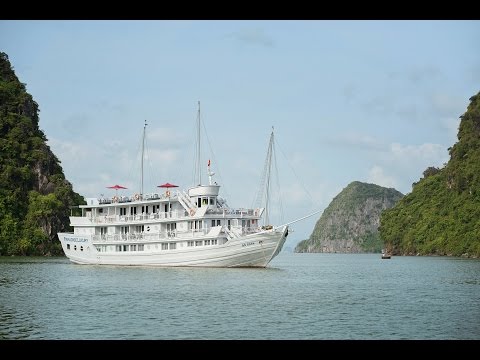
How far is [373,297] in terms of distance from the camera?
26750 millimetres

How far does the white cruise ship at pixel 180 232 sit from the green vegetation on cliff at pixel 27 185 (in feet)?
82.5

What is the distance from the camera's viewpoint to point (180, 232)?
133 feet

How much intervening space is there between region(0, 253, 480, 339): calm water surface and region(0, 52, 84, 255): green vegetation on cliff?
115 feet

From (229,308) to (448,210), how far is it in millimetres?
73163

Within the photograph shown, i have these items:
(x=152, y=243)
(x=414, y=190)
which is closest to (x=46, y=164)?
(x=152, y=243)

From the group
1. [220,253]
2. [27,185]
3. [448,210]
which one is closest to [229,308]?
[220,253]

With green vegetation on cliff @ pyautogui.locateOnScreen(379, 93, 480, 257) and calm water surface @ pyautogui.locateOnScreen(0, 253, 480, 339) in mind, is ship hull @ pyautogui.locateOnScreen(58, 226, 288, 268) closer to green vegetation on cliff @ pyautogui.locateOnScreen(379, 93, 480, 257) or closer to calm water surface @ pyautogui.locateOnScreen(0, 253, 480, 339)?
Result: calm water surface @ pyautogui.locateOnScreen(0, 253, 480, 339)

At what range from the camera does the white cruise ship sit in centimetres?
3909

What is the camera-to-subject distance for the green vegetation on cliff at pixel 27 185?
6938 centimetres

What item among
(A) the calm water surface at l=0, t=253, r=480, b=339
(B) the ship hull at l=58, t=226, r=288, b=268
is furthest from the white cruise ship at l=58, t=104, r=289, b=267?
(A) the calm water surface at l=0, t=253, r=480, b=339

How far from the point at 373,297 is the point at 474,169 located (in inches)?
2462

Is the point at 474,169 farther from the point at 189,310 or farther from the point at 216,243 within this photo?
the point at 189,310

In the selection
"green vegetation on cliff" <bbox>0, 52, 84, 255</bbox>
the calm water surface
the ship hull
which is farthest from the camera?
"green vegetation on cliff" <bbox>0, 52, 84, 255</bbox>
